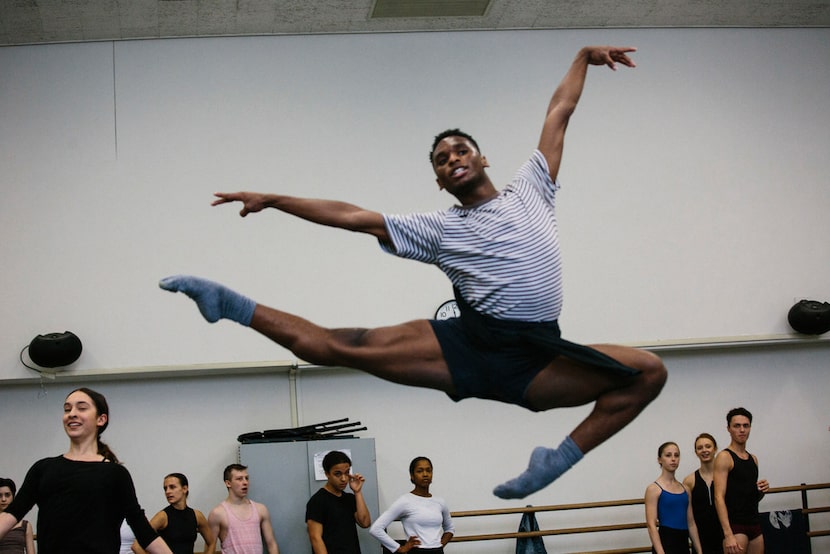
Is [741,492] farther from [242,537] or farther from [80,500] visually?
[80,500]

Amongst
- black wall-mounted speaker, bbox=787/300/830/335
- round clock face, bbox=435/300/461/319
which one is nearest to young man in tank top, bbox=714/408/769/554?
black wall-mounted speaker, bbox=787/300/830/335

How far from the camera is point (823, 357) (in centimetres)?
815

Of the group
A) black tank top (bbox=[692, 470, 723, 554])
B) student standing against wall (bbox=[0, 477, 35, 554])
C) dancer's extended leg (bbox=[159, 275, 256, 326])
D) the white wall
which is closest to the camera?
dancer's extended leg (bbox=[159, 275, 256, 326])

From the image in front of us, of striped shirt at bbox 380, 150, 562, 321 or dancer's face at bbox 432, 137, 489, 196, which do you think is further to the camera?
dancer's face at bbox 432, 137, 489, 196

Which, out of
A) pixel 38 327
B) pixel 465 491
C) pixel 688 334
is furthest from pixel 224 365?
pixel 688 334

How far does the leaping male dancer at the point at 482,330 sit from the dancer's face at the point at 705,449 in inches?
162

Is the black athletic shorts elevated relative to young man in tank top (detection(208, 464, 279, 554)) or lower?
elevated

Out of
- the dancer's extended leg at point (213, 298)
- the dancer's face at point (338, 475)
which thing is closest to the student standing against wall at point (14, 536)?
the dancer's face at point (338, 475)

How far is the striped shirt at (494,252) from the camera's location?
3.06m

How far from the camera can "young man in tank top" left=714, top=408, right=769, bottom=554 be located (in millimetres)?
6340

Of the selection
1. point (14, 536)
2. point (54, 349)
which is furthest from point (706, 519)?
point (54, 349)

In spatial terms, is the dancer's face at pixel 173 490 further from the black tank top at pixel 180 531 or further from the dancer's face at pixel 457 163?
the dancer's face at pixel 457 163

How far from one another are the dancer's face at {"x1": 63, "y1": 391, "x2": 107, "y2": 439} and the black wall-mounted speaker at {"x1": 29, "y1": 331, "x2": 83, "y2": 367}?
3.41m

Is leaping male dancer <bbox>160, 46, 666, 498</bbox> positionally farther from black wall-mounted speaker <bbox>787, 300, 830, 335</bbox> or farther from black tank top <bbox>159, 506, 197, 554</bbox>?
black wall-mounted speaker <bbox>787, 300, 830, 335</bbox>
